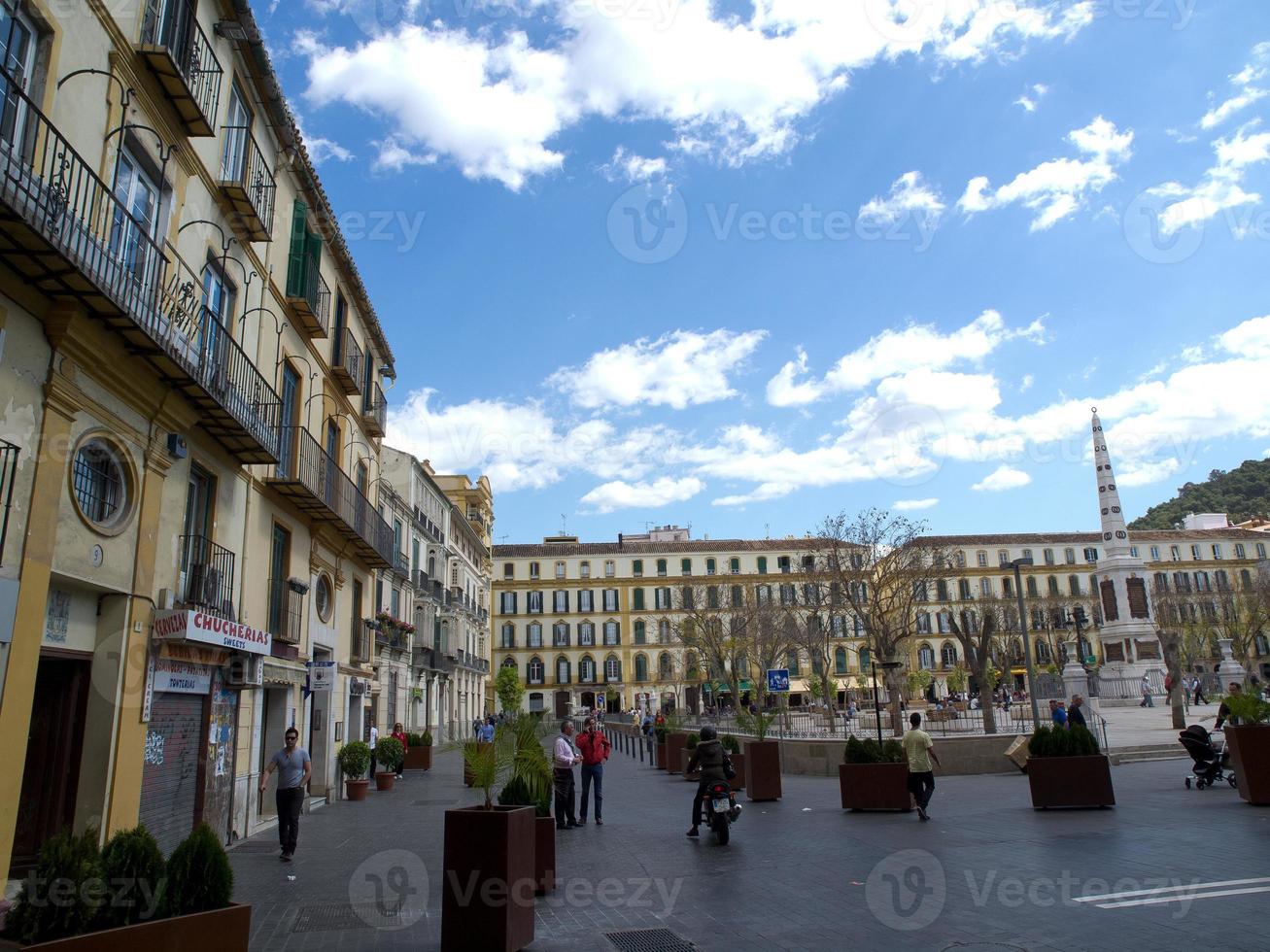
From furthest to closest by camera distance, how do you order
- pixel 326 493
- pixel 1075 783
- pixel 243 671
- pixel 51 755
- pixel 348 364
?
pixel 348 364 < pixel 326 493 < pixel 243 671 < pixel 1075 783 < pixel 51 755

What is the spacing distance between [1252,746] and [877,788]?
17.3 feet

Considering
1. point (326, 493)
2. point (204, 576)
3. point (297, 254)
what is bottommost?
point (204, 576)

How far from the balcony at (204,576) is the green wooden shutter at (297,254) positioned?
18.5 ft

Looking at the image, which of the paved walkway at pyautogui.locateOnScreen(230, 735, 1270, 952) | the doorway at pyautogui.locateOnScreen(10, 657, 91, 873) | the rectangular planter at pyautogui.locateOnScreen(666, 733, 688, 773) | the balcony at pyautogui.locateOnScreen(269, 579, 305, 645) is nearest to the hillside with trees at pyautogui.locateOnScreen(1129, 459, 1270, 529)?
the rectangular planter at pyautogui.locateOnScreen(666, 733, 688, 773)

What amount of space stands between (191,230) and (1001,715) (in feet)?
90.9

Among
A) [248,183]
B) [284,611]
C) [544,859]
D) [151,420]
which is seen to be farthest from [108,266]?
[284,611]

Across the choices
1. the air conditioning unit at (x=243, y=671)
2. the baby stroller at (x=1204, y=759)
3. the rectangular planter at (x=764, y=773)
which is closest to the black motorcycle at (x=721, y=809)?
the rectangular planter at (x=764, y=773)

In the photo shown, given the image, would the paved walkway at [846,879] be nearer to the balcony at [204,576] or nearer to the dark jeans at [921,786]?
the dark jeans at [921,786]

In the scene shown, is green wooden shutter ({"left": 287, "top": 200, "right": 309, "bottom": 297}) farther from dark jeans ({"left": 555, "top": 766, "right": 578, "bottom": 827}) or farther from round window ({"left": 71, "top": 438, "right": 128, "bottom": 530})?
dark jeans ({"left": 555, "top": 766, "right": 578, "bottom": 827})

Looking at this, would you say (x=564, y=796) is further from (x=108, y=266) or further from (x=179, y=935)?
(x=108, y=266)

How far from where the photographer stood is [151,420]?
35.6ft

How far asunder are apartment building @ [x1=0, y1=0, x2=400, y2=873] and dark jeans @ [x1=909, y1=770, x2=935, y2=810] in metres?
10.00

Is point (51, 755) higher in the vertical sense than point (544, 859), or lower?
higher

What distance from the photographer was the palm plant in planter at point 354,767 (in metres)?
19.4
